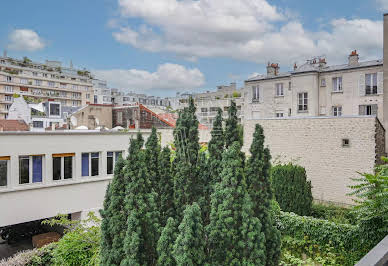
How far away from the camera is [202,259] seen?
379cm

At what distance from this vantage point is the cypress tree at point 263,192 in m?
4.32

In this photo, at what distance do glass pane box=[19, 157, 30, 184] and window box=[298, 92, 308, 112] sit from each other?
19.2 m

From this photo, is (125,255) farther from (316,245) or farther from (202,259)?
(316,245)

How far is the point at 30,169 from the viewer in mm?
11430

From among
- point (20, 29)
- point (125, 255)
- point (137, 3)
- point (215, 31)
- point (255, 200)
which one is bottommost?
point (125, 255)

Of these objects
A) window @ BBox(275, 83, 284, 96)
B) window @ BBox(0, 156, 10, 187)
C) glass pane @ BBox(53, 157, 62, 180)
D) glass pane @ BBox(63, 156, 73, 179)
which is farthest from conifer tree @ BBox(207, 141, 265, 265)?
window @ BBox(275, 83, 284, 96)

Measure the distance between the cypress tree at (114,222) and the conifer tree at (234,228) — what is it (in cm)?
142

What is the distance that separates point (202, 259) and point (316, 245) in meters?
5.73

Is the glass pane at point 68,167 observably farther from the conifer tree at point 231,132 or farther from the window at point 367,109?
the window at point 367,109

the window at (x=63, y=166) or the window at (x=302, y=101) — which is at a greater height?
the window at (x=302, y=101)

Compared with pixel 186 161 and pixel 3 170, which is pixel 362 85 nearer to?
pixel 186 161

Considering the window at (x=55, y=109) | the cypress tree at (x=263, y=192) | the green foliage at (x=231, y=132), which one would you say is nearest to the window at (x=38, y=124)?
the window at (x=55, y=109)

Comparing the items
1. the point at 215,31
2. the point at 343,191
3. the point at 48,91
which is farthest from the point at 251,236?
the point at 48,91

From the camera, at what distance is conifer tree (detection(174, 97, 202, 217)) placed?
4605 mm
